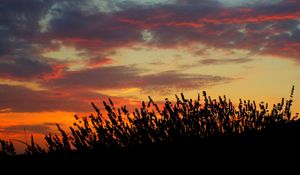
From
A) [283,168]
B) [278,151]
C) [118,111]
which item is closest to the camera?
[283,168]

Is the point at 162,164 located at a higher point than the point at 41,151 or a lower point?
lower

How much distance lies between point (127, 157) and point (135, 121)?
926 mm

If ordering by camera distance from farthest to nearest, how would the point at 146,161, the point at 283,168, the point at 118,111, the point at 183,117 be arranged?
the point at 118,111
the point at 183,117
the point at 146,161
the point at 283,168

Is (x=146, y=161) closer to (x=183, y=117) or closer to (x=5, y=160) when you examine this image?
(x=183, y=117)

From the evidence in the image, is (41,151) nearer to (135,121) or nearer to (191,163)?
(135,121)

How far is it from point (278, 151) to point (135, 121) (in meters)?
2.16

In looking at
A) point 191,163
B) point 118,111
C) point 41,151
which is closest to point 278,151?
point 191,163

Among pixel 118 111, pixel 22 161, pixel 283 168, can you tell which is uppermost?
pixel 118 111

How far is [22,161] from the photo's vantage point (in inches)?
241

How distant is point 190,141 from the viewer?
519cm

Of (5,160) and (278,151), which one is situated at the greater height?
(5,160)

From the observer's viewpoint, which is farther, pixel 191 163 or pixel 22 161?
pixel 22 161

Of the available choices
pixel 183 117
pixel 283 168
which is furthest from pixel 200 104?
pixel 283 168

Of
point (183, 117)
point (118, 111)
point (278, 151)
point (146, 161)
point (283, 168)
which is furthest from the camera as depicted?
point (118, 111)
